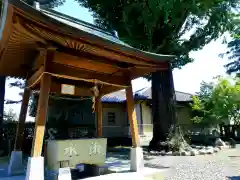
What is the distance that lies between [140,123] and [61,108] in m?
8.32

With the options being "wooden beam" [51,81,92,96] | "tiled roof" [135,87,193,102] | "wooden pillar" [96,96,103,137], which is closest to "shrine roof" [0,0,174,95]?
"wooden beam" [51,81,92,96]

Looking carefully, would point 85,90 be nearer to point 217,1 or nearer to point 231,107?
point 217,1

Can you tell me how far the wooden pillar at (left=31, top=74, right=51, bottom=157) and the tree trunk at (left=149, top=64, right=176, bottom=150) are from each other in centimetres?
791

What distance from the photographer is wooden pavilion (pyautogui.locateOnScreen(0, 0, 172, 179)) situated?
439cm

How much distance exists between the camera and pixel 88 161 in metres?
5.82

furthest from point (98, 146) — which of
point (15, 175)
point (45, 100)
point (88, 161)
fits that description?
point (15, 175)

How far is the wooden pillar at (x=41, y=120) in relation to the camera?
15.8 feet

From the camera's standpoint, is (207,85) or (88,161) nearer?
(88,161)

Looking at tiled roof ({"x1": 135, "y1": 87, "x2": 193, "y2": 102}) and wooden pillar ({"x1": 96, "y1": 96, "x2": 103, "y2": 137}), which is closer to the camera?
wooden pillar ({"x1": 96, "y1": 96, "x2": 103, "y2": 137})

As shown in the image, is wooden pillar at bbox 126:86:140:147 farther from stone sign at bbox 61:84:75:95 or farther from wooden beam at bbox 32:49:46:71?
wooden beam at bbox 32:49:46:71

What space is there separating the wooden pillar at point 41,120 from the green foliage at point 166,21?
6541 millimetres

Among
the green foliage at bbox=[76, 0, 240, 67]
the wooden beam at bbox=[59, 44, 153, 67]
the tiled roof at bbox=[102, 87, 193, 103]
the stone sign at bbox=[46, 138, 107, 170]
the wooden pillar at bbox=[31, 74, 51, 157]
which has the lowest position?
the stone sign at bbox=[46, 138, 107, 170]

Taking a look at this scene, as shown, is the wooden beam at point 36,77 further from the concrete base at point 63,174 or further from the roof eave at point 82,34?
the concrete base at point 63,174

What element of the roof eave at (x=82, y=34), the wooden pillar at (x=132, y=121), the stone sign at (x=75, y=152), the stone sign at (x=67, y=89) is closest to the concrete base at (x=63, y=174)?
the stone sign at (x=75, y=152)
